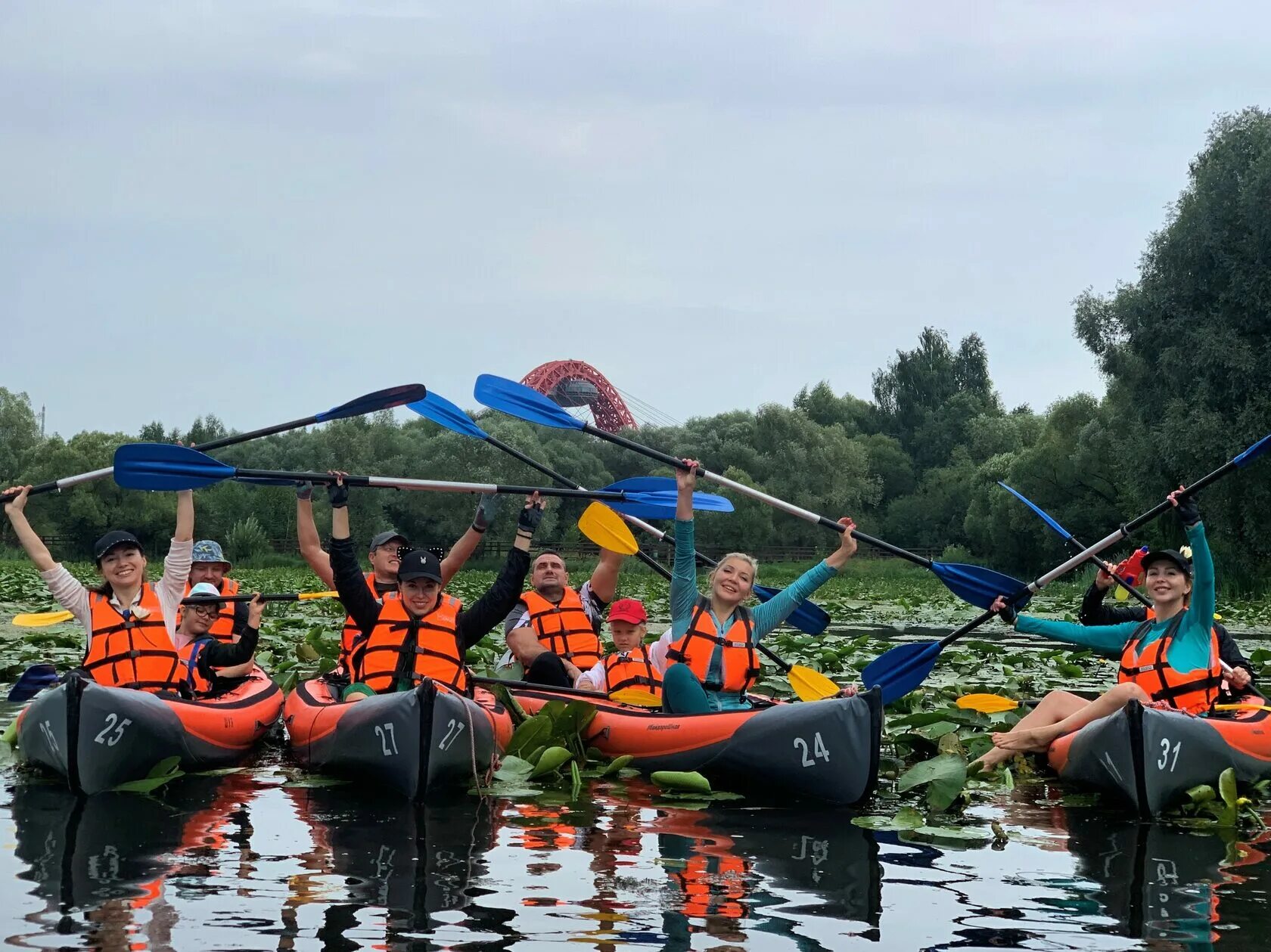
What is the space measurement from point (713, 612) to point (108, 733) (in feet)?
8.09

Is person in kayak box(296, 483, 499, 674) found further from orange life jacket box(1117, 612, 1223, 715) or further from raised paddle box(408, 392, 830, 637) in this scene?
orange life jacket box(1117, 612, 1223, 715)

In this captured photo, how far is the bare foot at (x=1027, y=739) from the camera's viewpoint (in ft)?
20.8

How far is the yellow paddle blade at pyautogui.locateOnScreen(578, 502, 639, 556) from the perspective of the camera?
7270 millimetres

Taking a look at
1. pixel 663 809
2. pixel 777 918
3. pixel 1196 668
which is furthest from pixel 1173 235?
pixel 777 918

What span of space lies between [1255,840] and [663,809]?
7.13ft

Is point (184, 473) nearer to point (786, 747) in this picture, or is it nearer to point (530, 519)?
point (530, 519)

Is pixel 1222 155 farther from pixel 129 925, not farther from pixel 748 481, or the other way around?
pixel 748 481

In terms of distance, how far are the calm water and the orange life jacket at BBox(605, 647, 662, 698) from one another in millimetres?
1177

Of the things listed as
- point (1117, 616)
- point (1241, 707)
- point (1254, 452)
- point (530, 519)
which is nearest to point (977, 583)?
point (1117, 616)

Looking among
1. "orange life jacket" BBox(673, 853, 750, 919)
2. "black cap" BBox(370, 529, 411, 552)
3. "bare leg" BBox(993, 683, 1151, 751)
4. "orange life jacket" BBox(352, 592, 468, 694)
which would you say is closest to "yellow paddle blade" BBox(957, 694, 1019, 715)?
"bare leg" BBox(993, 683, 1151, 751)

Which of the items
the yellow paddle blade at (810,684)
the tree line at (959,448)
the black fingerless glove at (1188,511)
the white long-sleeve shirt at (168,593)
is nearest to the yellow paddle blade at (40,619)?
the white long-sleeve shirt at (168,593)

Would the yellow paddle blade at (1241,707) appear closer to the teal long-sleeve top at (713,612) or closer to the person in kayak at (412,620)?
the teal long-sleeve top at (713,612)

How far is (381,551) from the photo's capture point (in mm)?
7258

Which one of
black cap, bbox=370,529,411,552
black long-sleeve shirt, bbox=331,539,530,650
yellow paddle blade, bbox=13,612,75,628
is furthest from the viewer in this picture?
black cap, bbox=370,529,411,552
